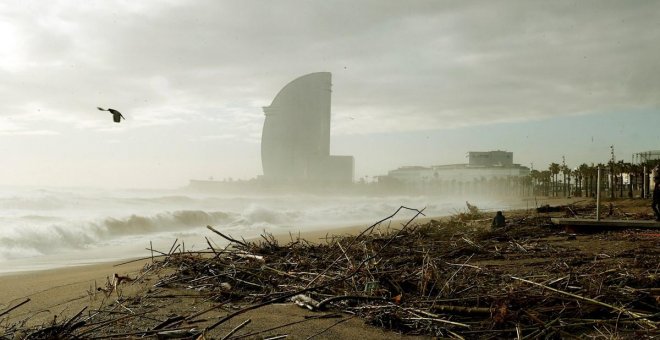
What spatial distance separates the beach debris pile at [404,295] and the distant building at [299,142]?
154738mm

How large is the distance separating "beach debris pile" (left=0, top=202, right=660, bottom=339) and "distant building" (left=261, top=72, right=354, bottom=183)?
6092 inches

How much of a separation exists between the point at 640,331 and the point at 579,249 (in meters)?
3.82

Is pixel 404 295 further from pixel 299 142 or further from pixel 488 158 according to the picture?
pixel 299 142

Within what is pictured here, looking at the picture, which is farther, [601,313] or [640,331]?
[601,313]

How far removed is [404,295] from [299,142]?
560 ft

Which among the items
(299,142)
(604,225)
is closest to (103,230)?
(604,225)

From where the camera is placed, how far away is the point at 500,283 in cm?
382

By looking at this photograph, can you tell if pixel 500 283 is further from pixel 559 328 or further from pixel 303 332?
pixel 303 332

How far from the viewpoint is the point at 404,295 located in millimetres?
3635

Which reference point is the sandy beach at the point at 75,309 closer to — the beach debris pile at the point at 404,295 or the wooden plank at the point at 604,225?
the beach debris pile at the point at 404,295

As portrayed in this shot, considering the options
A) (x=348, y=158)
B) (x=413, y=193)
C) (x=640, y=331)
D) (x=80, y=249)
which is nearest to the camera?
(x=640, y=331)

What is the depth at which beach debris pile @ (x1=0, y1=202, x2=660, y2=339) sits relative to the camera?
296 centimetres

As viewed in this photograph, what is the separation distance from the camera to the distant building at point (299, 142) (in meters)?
164

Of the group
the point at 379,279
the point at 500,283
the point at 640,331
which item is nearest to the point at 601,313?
the point at 640,331
